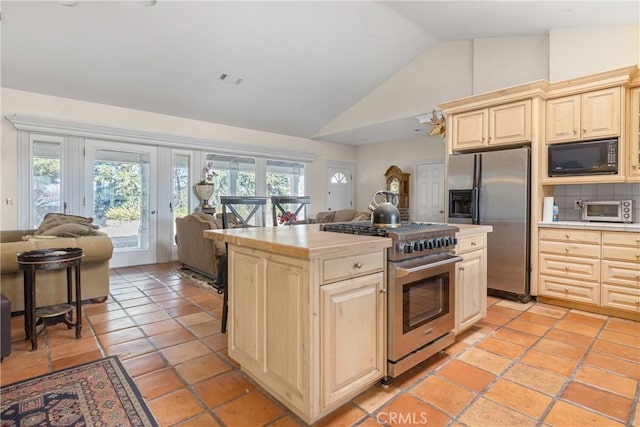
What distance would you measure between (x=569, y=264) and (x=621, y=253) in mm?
411

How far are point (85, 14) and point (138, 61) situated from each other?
0.81 meters

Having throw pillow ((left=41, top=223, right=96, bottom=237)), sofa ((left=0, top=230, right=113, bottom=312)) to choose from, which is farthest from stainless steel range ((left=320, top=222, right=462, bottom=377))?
throw pillow ((left=41, top=223, right=96, bottom=237))

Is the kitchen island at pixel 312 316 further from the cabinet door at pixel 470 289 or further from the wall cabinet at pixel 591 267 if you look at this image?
the wall cabinet at pixel 591 267

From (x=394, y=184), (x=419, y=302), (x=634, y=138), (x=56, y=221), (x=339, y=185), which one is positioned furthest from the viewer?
(x=339, y=185)

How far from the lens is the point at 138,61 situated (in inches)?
164

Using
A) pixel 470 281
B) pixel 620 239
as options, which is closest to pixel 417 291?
pixel 470 281

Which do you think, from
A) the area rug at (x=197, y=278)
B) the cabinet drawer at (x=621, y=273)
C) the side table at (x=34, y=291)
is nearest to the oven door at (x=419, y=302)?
the cabinet drawer at (x=621, y=273)

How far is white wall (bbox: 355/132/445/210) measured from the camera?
22.4 feet

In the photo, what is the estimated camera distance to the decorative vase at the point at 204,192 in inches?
228

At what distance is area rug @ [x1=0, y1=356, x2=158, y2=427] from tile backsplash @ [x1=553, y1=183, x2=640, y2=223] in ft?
14.2

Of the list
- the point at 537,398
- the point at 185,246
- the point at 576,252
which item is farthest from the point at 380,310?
the point at 185,246

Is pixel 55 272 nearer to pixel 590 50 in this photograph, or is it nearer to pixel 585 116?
pixel 585 116

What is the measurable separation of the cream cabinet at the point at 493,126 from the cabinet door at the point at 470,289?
161 cm

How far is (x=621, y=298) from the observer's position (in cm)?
294
